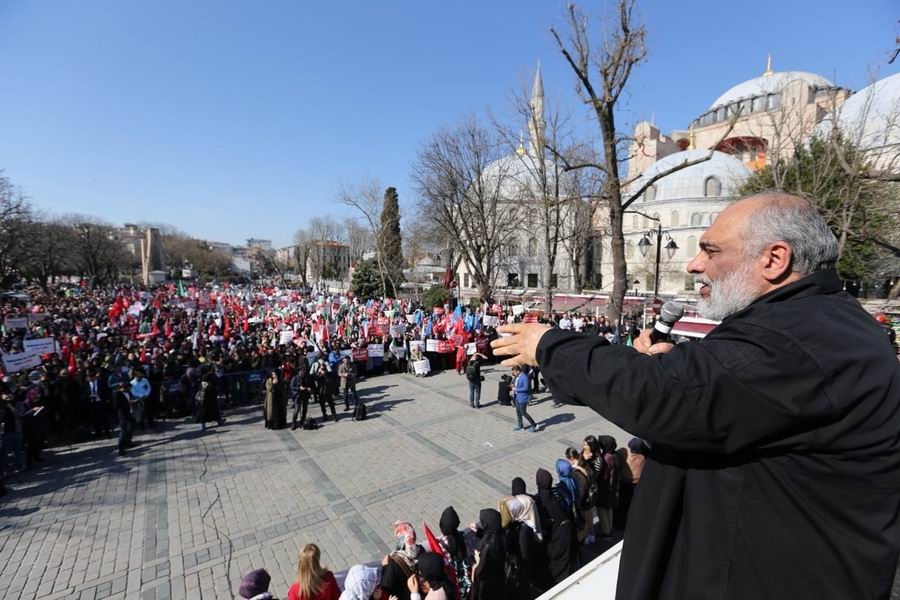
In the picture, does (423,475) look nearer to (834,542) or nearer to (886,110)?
(834,542)

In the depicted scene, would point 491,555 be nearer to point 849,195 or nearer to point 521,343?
point 521,343

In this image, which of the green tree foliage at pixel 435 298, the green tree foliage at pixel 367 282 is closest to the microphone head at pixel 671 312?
the green tree foliage at pixel 435 298

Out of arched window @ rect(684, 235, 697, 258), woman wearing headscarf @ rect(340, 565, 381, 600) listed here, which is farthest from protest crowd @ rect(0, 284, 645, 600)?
arched window @ rect(684, 235, 697, 258)

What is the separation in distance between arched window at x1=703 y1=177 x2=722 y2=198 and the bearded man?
64.2m

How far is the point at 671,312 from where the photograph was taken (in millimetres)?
2598

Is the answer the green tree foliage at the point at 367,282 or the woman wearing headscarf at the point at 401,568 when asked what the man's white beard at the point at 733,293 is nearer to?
the woman wearing headscarf at the point at 401,568

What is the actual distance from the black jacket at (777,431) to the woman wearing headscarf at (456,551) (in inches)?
148

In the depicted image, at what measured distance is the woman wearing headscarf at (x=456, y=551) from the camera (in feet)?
15.0

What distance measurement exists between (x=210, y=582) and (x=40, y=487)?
216 inches

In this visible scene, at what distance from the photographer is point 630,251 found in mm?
57938

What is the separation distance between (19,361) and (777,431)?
54.3ft

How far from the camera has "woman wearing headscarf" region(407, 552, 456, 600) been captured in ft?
12.9

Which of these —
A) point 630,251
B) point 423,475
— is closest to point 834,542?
point 423,475

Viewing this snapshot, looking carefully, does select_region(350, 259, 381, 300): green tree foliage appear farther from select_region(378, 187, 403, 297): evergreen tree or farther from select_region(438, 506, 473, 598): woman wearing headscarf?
select_region(438, 506, 473, 598): woman wearing headscarf
